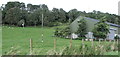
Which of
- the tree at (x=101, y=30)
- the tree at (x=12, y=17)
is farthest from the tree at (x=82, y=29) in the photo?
the tree at (x=12, y=17)

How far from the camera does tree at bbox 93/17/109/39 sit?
2911 cm

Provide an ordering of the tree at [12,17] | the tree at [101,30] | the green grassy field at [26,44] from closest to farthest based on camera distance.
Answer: the green grassy field at [26,44] → the tree at [101,30] → the tree at [12,17]

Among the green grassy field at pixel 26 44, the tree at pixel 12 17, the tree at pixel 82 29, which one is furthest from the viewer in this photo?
the tree at pixel 12 17

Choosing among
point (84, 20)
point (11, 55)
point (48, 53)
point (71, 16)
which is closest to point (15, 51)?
point (11, 55)

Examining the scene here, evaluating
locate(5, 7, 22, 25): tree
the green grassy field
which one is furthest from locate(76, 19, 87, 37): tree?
locate(5, 7, 22, 25): tree

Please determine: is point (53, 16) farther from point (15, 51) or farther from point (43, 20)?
point (15, 51)

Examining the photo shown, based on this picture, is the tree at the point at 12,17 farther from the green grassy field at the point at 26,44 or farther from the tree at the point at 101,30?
the tree at the point at 101,30

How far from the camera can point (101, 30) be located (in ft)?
97.4

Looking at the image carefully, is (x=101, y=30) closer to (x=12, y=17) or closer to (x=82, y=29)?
(x=82, y=29)

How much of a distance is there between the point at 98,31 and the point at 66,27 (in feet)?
15.6

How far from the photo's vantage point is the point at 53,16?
50.8 m

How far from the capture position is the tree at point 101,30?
95.5 feet

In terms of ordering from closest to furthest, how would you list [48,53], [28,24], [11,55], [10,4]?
[11,55] < [48,53] < [28,24] < [10,4]

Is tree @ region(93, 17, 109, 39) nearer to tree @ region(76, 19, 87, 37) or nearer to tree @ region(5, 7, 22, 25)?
tree @ region(76, 19, 87, 37)
